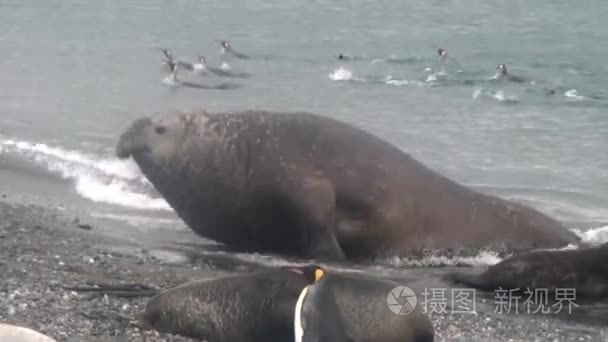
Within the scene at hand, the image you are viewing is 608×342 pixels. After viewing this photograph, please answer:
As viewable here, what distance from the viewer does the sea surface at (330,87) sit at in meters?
15.2

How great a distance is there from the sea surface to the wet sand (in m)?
0.91

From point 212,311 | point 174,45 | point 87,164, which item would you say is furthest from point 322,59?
point 212,311

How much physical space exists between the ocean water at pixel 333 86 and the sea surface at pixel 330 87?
2.1 inches

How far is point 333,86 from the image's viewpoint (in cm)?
2602

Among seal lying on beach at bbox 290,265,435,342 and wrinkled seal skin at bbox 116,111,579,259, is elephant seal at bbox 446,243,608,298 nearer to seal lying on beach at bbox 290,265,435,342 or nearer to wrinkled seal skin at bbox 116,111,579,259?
wrinkled seal skin at bbox 116,111,579,259

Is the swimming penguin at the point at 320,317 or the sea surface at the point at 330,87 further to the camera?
the sea surface at the point at 330,87

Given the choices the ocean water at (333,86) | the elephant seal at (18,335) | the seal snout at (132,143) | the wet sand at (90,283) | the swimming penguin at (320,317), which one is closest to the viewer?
the elephant seal at (18,335)

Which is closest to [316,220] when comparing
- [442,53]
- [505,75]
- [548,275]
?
[548,275]

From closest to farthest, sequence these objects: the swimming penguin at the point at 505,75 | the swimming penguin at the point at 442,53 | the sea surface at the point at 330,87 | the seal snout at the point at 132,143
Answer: the seal snout at the point at 132,143, the sea surface at the point at 330,87, the swimming penguin at the point at 505,75, the swimming penguin at the point at 442,53

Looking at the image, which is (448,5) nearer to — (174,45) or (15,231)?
(174,45)

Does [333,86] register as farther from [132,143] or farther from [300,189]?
[300,189]

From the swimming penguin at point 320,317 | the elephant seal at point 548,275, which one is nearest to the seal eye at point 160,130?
the elephant seal at point 548,275

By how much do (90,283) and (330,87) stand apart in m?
17.0

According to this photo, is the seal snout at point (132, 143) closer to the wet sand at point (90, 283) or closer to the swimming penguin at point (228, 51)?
the wet sand at point (90, 283)
